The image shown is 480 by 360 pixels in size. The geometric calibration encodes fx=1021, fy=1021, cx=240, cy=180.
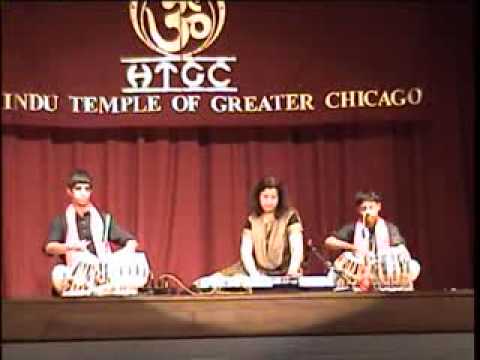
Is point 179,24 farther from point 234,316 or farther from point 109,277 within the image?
point 234,316

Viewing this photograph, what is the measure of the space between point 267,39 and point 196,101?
0.52 m

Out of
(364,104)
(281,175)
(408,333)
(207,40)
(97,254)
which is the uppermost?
(207,40)

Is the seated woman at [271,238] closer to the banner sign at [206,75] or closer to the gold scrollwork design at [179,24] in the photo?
the banner sign at [206,75]

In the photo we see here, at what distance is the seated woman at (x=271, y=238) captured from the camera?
5133mm

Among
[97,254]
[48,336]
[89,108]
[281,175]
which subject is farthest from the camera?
[281,175]

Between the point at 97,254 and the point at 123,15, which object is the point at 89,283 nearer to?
the point at 97,254

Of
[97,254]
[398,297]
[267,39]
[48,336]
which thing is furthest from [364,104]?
[48,336]

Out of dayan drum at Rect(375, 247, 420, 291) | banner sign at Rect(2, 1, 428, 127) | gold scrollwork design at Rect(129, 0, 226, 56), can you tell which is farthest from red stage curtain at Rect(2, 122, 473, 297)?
dayan drum at Rect(375, 247, 420, 291)

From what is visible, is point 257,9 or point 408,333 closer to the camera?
point 408,333

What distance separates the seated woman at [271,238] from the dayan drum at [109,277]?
0.52 m

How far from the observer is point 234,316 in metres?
4.61

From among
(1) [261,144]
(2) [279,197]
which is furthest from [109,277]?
(1) [261,144]

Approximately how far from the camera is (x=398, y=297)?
15.4ft

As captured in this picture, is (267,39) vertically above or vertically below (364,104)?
above
